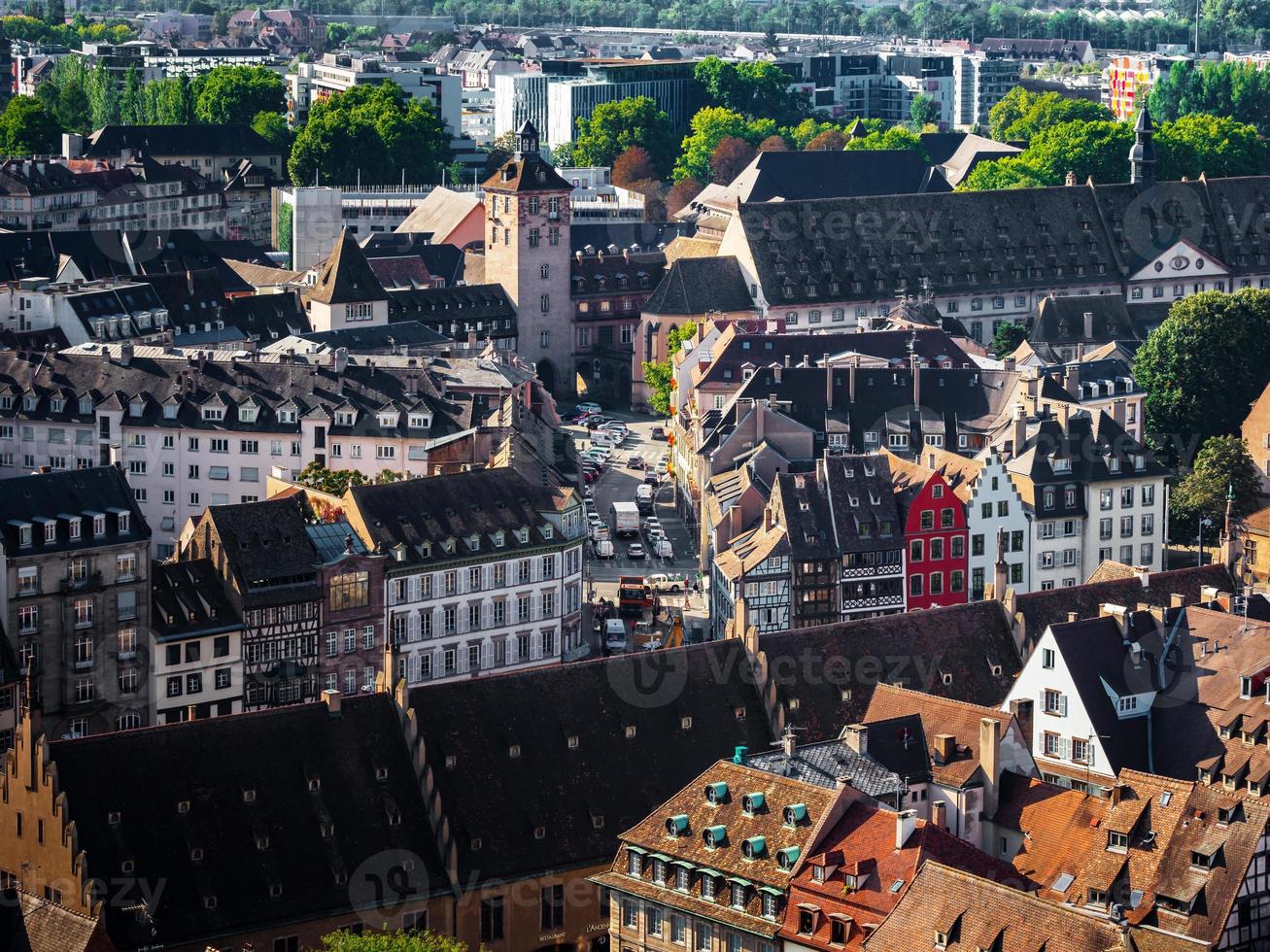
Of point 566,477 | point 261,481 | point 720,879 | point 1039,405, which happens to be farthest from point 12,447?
point 720,879

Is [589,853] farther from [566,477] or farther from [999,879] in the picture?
[566,477]

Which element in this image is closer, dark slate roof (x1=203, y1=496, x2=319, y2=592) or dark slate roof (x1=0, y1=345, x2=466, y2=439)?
dark slate roof (x1=203, y1=496, x2=319, y2=592)

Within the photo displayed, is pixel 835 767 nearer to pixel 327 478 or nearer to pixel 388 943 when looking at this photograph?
pixel 388 943

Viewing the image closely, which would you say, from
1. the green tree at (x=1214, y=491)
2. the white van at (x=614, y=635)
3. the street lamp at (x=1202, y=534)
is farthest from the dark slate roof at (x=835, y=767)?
the green tree at (x=1214, y=491)

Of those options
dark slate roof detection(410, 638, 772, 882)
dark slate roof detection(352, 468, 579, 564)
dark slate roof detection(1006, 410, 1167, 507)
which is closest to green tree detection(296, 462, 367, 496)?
dark slate roof detection(352, 468, 579, 564)

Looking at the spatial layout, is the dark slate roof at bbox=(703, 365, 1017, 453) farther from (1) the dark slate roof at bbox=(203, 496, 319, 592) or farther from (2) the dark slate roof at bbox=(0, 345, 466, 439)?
(1) the dark slate roof at bbox=(203, 496, 319, 592)

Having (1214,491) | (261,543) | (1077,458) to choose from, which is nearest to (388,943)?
(261,543)
